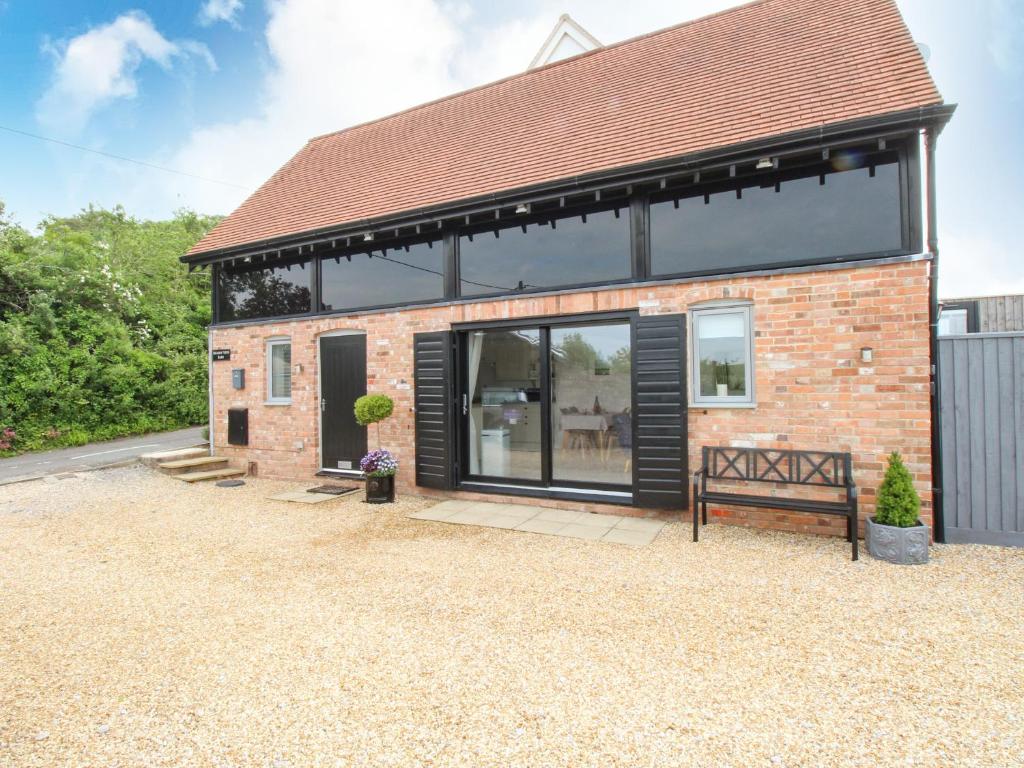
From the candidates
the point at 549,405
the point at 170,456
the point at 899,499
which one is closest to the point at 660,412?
the point at 549,405

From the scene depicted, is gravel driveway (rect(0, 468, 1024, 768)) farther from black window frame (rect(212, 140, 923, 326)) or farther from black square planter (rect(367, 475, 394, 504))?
black window frame (rect(212, 140, 923, 326))

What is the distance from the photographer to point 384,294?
7957mm

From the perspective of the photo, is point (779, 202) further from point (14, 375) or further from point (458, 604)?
point (14, 375)

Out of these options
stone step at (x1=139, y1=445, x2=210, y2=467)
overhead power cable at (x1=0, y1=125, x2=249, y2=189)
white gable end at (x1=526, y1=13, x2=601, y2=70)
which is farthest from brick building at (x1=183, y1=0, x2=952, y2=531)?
overhead power cable at (x1=0, y1=125, x2=249, y2=189)

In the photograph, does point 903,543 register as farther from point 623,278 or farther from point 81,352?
point 81,352

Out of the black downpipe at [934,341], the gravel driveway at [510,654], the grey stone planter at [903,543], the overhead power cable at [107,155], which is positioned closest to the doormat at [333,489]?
the gravel driveway at [510,654]

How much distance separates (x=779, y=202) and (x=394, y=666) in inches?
224

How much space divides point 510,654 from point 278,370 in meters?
7.74

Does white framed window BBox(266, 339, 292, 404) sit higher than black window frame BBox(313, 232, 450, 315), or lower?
lower

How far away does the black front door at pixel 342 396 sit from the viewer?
27.0ft

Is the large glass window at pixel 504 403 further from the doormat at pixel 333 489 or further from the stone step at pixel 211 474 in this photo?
the stone step at pixel 211 474

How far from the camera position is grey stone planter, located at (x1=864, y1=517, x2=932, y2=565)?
4371 millimetres

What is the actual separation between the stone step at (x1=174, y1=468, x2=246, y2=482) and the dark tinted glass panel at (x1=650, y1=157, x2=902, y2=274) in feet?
26.5

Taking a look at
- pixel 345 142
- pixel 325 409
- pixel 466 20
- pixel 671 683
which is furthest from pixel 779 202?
pixel 466 20
